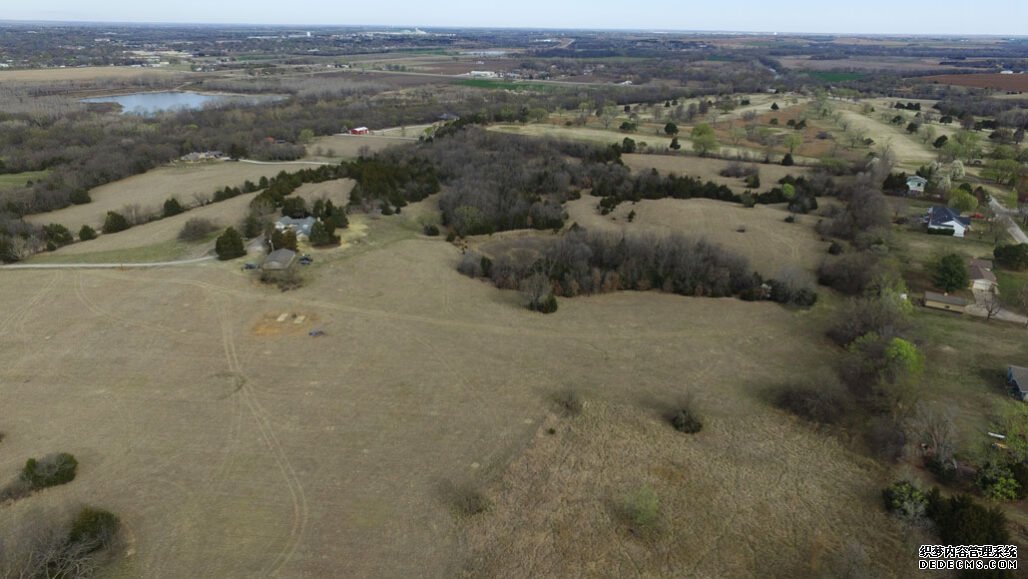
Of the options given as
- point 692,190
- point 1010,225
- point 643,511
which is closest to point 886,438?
point 643,511

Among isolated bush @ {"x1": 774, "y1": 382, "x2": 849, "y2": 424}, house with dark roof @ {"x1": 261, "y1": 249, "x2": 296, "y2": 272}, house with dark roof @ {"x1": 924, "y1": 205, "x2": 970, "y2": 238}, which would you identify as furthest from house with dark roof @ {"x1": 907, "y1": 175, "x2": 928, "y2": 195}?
house with dark roof @ {"x1": 261, "y1": 249, "x2": 296, "y2": 272}

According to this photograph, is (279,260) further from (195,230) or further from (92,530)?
(92,530)

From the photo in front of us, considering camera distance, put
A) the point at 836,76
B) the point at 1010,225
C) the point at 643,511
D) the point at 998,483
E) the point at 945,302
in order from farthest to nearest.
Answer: the point at 836,76
the point at 1010,225
the point at 945,302
the point at 998,483
the point at 643,511

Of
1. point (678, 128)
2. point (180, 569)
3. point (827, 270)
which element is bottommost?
point (180, 569)

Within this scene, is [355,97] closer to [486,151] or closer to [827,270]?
[486,151]

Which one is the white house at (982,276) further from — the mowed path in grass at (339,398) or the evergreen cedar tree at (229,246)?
the evergreen cedar tree at (229,246)

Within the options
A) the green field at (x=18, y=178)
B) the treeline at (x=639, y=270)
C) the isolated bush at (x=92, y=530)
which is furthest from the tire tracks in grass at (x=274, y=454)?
the green field at (x=18, y=178)

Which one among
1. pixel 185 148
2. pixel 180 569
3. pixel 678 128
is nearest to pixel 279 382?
pixel 180 569
